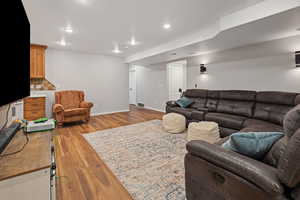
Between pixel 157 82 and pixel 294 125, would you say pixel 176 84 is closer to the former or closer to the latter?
pixel 157 82

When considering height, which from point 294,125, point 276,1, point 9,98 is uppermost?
point 276,1

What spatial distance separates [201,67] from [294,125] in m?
3.98

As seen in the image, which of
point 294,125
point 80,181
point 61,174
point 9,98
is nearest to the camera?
point 294,125

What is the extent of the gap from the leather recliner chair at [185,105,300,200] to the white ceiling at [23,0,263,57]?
81.0 inches

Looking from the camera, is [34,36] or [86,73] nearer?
[34,36]

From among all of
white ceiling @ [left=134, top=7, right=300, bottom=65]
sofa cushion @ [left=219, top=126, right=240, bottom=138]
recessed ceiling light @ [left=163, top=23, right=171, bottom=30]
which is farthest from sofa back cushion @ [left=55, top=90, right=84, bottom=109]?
sofa cushion @ [left=219, top=126, right=240, bottom=138]

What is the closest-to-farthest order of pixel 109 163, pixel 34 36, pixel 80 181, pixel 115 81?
pixel 80 181
pixel 109 163
pixel 34 36
pixel 115 81

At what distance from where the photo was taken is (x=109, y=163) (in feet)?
7.18

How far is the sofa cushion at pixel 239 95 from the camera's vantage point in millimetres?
3235

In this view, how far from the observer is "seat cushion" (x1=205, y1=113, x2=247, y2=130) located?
9.34 feet

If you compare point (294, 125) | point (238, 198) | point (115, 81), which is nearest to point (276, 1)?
point (294, 125)

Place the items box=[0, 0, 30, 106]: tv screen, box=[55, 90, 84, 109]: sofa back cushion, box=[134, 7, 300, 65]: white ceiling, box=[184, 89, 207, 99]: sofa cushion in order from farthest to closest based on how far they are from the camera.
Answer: box=[55, 90, 84, 109]: sofa back cushion < box=[184, 89, 207, 99]: sofa cushion < box=[134, 7, 300, 65]: white ceiling < box=[0, 0, 30, 106]: tv screen

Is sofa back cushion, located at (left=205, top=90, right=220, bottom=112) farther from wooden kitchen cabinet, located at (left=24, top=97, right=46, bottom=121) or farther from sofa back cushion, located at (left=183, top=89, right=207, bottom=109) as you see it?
wooden kitchen cabinet, located at (left=24, top=97, right=46, bottom=121)

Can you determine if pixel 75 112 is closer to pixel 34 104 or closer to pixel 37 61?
pixel 34 104
